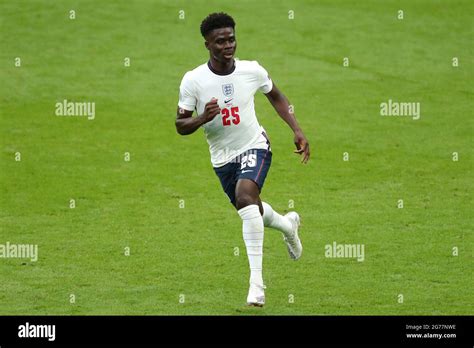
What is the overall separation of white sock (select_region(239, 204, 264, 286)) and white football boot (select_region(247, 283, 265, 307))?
0.17 feet

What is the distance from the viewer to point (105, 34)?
94.6 feet

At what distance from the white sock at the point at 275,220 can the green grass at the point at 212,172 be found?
70 centimetres

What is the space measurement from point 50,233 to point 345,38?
1447 cm

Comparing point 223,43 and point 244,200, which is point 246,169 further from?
point 223,43

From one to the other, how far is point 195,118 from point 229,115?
76 cm

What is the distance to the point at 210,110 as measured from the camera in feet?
38.2

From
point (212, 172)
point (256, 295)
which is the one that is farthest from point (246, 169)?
point (212, 172)

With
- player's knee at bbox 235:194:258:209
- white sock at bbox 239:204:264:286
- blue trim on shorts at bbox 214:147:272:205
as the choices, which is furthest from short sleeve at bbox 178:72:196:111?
white sock at bbox 239:204:264:286

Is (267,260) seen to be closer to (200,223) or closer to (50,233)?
(200,223)

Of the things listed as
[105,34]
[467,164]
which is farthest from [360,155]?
[105,34]

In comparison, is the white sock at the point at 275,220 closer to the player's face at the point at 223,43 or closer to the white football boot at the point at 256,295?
the white football boot at the point at 256,295

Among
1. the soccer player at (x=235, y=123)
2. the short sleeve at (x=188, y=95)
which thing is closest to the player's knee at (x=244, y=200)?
the soccer player at (x=235, y=123)

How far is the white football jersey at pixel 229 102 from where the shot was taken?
12383mm

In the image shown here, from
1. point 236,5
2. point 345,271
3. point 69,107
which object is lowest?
point 345,271
